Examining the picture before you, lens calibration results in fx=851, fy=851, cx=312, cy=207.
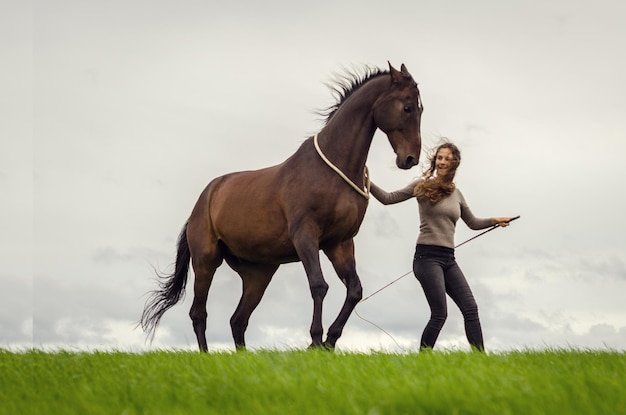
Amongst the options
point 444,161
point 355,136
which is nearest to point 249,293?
point 355,136

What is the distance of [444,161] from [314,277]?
1.82 meters

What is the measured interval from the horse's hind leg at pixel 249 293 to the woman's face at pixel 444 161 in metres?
3.03

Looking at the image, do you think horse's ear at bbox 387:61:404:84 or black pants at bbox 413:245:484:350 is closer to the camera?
black pants at bbox 413:245:484:350

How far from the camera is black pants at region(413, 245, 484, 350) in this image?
8.51 m

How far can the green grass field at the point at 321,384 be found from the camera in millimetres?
5578

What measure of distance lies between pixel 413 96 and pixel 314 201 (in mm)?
1550

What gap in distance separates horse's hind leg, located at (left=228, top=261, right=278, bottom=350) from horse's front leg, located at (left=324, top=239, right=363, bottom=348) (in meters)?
1.57

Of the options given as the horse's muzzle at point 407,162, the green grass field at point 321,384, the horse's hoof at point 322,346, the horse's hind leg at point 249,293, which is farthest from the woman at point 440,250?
the horse's hind leg at point 249,293

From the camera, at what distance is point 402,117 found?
357 inches

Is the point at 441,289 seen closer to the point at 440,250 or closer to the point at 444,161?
the point at 440,250

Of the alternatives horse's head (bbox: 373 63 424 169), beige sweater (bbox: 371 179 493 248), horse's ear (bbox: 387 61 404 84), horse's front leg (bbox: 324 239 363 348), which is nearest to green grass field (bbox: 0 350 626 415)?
horse's front leg (bbox: 324 239 363 348)

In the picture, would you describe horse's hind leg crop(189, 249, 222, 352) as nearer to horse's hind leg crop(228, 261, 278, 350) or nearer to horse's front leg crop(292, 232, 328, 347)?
horse's hind leg crop(228, 261, 278, 350)

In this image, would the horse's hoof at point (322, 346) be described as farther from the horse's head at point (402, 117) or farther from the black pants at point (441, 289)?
the horse's head at point (402, 117)

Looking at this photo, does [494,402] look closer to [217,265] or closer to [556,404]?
[556,404]
